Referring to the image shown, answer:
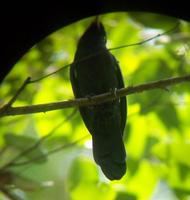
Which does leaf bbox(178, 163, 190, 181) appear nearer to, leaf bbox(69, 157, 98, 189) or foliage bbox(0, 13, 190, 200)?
foliage bbox(0, 13, 190, 200)

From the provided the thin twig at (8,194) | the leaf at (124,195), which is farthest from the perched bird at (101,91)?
the thin twig at (8,194)

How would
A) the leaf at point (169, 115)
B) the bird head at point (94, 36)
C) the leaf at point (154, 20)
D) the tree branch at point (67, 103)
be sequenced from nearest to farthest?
1. the tree branch at point (67, 103)
2. the leaf at point (154, 20)
3. the bird head at point (94, 36)
4. the leaf at point (169, 115)

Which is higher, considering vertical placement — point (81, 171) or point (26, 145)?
point (26, 145)

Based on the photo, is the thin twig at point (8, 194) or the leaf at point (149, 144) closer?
the thin twig at point (8, 194)

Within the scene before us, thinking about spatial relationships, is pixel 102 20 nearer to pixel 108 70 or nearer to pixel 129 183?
pixel 108 70

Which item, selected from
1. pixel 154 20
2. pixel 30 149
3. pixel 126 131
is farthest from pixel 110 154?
pixel 154 20

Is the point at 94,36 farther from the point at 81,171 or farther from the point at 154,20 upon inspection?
the point at 81,171

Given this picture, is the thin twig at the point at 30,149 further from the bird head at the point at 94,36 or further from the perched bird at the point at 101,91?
the bird head at the point at 94,36
